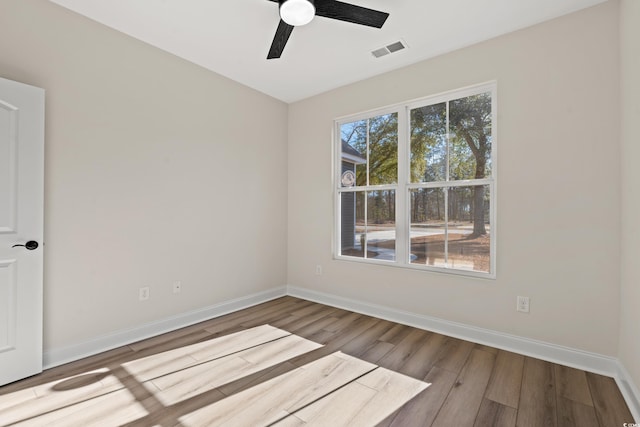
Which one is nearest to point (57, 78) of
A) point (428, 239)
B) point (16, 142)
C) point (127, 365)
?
point (16, 142)

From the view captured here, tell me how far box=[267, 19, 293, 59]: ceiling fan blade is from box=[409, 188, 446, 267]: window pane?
6.49 feet

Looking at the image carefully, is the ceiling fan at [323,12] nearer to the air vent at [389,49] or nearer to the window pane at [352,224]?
the air vent at [389,49]

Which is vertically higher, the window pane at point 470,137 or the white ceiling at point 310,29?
the white ceiling at point 310,29

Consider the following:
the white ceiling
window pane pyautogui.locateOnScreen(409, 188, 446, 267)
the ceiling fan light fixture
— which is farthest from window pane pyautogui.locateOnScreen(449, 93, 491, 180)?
the ceiling fan light fixture

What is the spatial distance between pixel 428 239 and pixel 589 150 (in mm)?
1514

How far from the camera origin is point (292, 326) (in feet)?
10.6

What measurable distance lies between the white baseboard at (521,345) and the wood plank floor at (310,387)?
0.09 meters

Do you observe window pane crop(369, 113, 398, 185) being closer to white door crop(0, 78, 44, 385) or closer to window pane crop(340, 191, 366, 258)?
window pane crop(340, 191, 366, 258)

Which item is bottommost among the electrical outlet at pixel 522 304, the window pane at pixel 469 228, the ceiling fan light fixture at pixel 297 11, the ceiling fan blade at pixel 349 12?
the electrical outlet at pixel 522 304

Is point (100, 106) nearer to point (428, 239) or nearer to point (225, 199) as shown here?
point (225, 199)

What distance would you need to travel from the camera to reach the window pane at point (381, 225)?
3504mm

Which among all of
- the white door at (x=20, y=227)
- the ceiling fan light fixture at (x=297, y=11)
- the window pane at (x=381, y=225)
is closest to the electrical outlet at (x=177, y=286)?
the white door at (x=20, y=227)

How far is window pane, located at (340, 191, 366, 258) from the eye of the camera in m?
3.82

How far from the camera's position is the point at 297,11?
1976mm
